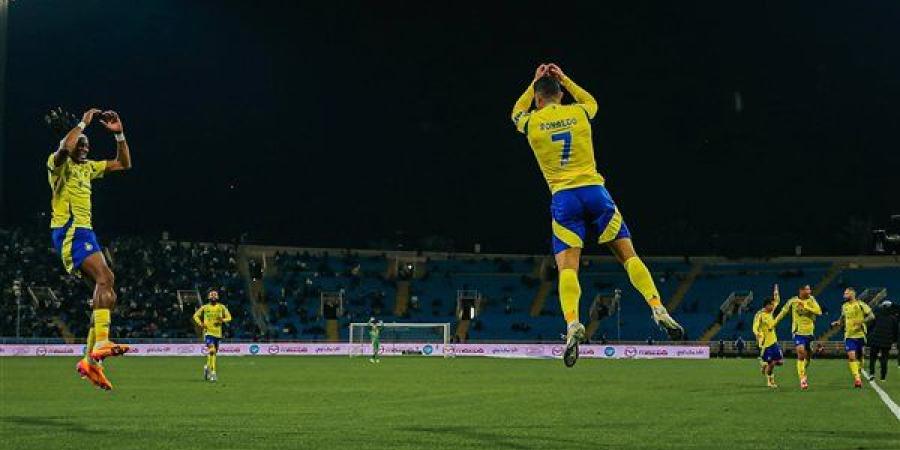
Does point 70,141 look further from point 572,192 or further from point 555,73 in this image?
point 572,192

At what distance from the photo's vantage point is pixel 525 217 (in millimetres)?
88500

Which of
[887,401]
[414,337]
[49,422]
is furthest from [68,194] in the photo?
[414,337]

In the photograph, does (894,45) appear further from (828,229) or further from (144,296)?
(144,296)

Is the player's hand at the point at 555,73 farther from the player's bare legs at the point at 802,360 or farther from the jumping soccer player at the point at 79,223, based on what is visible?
the player's bare legs at the point at 802,360

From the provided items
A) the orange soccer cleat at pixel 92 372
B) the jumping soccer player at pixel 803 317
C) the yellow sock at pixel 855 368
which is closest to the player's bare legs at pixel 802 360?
the jumping soccer player at pixel 803 317

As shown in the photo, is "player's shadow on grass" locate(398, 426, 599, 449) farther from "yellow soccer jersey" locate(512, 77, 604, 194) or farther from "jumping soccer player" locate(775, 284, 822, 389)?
"jumping soccer player" locate(775, 284, 822, 389)

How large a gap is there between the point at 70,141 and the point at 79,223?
1113mm

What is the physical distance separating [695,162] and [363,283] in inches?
1049

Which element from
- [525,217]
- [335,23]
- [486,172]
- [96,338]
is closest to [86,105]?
[335,23]

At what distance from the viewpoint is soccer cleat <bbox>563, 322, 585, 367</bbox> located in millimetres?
11039

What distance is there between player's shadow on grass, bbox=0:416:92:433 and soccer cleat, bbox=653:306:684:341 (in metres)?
8.67

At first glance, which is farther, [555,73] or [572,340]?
[555,73]

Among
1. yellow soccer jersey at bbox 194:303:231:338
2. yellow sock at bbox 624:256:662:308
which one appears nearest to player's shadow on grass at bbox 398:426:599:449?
yellow sock at bbox 624:256:662:308

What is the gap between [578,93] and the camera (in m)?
11.7
